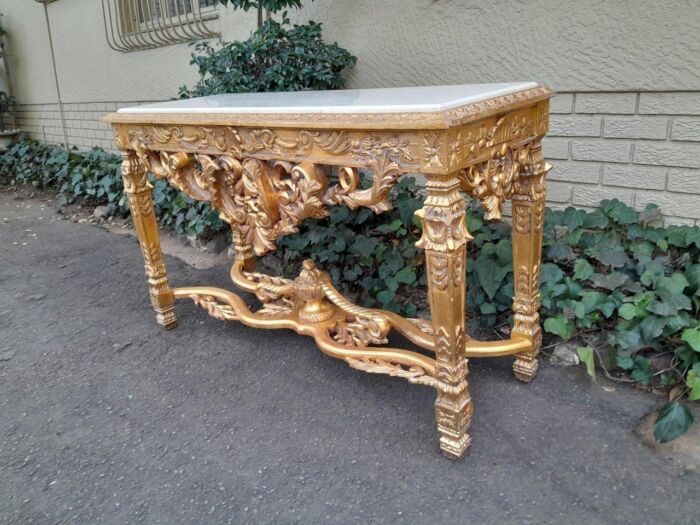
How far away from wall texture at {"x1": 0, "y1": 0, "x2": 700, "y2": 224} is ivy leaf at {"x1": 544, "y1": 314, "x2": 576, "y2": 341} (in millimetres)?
755

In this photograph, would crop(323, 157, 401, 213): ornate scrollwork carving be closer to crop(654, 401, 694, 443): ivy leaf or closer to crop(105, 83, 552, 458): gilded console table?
crop(105, 83, 552, 458): gilded console table

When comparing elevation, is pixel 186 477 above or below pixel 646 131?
below

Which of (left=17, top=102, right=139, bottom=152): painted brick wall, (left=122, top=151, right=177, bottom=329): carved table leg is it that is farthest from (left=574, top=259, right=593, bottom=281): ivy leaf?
(left=17, top=102, right=139, bottom=152): painted brick wall

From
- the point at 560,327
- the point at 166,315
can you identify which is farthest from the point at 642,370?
the point at 166,315

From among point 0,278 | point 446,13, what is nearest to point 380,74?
point 446,13

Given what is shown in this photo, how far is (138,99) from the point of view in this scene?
5.34 meters

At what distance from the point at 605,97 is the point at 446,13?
3.14 ft

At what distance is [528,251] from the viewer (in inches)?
78.7

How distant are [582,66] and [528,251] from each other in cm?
105

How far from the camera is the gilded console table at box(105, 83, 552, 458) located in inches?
57.9

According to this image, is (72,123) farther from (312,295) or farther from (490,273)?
(490,273)

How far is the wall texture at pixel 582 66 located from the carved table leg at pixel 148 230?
155 centimetres

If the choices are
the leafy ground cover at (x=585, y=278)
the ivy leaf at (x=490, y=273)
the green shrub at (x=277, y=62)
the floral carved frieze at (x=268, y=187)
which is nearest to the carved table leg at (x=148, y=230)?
the floral carved frieze at (x=268, y=187)

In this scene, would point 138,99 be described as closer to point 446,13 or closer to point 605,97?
point 446,13
